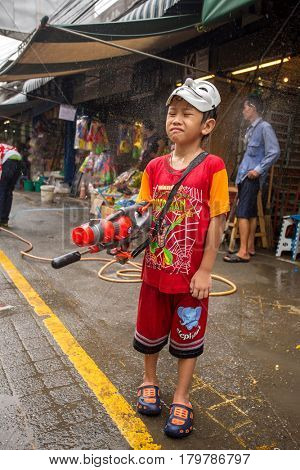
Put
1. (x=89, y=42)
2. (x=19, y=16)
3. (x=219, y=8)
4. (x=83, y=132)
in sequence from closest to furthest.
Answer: (x=219, y=8) < (x=89, y=42) < (x=19, y=16) < (x=83, y=132)

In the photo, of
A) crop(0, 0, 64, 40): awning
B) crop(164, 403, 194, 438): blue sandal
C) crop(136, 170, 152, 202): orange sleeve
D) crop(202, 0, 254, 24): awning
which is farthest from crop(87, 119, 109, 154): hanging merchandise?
crop(164, 403, 194, 438): blue sandal

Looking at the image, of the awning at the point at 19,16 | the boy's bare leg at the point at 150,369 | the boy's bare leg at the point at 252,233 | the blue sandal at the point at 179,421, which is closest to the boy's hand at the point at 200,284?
the boy's bare leg at the point at 150,369

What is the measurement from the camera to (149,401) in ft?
7.18

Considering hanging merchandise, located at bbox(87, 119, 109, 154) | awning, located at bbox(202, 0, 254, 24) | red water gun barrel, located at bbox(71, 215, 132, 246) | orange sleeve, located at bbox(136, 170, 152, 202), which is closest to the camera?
red water gun barrel, located at bbox(71, 215, 132, 246)

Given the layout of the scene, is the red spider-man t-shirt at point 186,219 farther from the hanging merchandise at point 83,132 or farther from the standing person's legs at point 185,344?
the hanging merchandise at point 83,132

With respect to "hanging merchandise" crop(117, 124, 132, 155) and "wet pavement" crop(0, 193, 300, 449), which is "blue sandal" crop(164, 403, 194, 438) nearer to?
"wet pavement" crop(0, 193, 300, 449)

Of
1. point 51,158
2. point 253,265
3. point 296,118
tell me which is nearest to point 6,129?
point 51,158

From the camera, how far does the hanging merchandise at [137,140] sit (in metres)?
9.22

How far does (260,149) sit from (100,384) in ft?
13.3

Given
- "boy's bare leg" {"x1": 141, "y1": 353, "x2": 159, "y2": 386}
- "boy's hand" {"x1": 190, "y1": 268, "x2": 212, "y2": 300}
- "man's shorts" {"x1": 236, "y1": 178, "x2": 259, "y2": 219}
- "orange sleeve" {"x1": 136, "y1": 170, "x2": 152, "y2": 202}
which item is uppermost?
A: "orange sleeve" {"x1": 136, "y1": 170, "x2": 152, "y2": 202}

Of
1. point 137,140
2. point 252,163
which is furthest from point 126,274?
point 137,140

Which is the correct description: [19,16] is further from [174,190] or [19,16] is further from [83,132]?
[174,190]

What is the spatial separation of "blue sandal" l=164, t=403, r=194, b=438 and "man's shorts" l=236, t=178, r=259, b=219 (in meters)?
3.76

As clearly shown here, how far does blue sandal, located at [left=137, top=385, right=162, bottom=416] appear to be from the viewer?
2164mm
